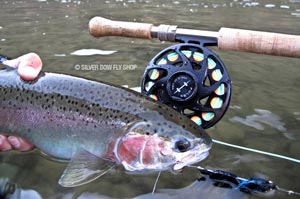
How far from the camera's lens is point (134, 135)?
1.96 meters

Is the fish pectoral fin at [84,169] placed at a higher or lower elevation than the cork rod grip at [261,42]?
lower

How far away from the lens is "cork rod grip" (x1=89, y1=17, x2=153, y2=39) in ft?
9.14

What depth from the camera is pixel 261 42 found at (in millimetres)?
2590

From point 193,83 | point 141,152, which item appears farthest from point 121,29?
point 141,152

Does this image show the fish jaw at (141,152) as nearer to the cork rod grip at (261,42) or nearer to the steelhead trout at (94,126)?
the steelhead trout at (94,126)

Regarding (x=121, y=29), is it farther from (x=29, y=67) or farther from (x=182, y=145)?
(x=182, y=145)

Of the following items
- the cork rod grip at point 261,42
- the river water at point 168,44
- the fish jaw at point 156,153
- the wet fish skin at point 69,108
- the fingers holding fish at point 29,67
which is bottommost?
the river water at point 168,44

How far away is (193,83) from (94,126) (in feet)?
2.13

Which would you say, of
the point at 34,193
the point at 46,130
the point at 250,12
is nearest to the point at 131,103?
the point at 46,130

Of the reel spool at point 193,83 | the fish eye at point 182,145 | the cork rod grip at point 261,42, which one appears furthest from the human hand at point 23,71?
the cork rod grip at point 261,42

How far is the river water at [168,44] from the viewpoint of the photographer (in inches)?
99.0

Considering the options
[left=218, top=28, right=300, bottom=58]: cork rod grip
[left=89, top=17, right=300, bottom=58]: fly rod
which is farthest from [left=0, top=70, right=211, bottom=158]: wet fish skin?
[left=218, top=28, right=300, bottom=58]: cork rod grip

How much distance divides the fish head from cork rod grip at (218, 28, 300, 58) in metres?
0.88

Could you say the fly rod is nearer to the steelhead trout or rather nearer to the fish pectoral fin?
the steelhead trout
